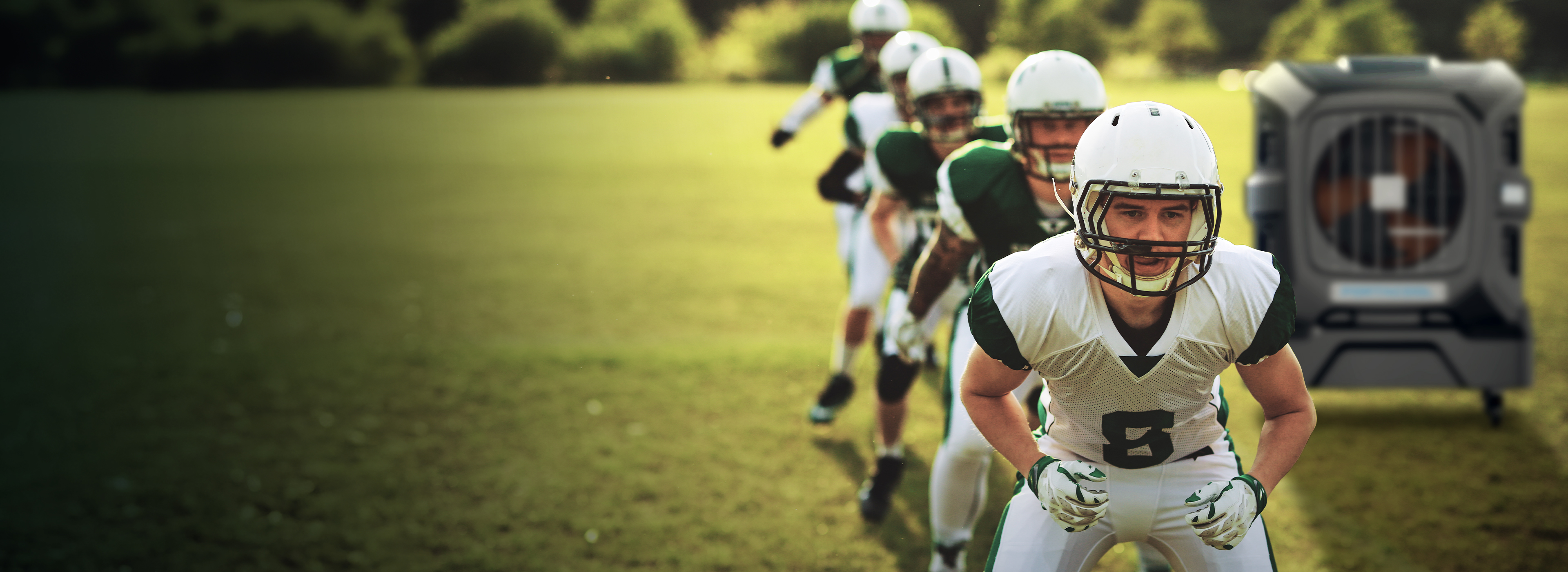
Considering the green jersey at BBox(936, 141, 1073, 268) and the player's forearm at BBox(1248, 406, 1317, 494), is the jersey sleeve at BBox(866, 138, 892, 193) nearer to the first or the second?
the green jersey at BBox(936, 141, 1073, 268)

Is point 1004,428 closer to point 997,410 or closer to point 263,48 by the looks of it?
point 997,410

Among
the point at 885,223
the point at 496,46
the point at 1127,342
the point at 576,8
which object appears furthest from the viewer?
the point at 576,8

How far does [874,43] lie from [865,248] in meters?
1.49

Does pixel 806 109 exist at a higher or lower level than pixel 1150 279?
higher

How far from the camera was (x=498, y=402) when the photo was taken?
5992mm

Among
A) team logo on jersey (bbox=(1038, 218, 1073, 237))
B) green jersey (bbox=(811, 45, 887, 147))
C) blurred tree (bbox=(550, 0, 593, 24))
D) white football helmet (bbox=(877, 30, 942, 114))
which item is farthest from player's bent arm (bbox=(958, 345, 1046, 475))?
blurred tree (bbox=(550, 0, 593, 24))

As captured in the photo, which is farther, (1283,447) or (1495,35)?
(1495,35)

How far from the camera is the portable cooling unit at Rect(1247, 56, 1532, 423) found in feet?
15.6

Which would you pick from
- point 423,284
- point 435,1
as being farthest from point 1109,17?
point 423,284

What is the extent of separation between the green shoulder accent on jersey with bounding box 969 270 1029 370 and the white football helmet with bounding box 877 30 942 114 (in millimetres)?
2623

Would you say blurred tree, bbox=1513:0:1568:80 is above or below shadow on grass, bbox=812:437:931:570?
above

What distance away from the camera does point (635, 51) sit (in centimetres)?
3578

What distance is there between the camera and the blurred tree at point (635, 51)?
3538 cm

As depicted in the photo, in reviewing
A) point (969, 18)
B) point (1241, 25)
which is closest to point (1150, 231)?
point (969, 18)
